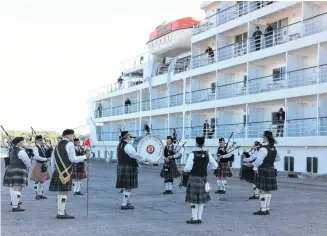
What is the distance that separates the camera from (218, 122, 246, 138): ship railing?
96.8 ft

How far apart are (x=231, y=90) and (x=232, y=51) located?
261cm

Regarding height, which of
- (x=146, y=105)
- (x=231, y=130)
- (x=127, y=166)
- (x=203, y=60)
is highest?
(x=203, y=60)

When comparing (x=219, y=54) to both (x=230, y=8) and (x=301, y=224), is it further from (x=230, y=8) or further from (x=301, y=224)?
(x=301, y=224)

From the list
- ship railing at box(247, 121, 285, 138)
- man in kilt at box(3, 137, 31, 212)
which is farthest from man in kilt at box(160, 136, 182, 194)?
ship railing at box(247, 121, 285, 138)

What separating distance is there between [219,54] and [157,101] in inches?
376

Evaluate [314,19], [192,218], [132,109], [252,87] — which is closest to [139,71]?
[132,109]

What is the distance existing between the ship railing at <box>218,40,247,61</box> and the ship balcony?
1.88 meters

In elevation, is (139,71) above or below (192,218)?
above

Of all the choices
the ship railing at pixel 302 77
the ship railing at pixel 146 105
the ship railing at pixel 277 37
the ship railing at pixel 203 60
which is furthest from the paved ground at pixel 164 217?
the ship railing at pixel 146 105

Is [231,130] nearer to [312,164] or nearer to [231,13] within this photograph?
[231,13]

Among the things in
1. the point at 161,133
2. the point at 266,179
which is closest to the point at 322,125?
the point at 266,179

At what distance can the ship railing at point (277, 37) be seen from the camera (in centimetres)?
2646

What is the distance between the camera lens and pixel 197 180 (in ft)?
31.0

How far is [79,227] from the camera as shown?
8719mm
